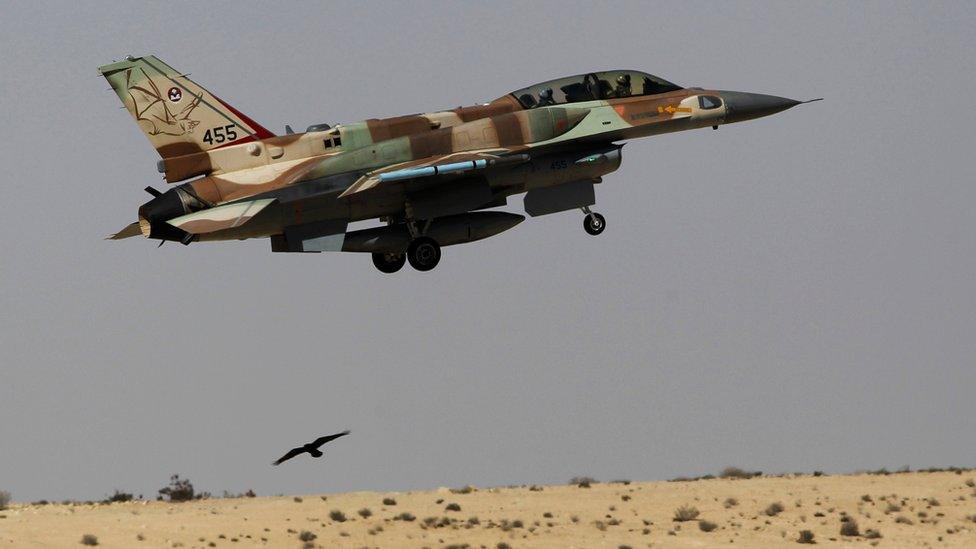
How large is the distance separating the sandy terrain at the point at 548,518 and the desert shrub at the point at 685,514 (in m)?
0.17

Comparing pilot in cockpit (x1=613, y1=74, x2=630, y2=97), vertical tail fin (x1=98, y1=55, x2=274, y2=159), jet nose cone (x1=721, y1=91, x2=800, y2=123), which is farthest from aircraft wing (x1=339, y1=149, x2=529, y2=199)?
jet nose cone (x1=721, y1=91, x2=800, y2=123)

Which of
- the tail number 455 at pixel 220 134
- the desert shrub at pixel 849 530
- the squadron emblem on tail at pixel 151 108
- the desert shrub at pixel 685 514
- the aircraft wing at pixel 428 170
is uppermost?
the squadron emblem on tail at pixel 151 108

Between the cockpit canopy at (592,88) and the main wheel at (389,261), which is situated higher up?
the cockpit canopy at (592,88)

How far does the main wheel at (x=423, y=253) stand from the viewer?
4597 centimetres

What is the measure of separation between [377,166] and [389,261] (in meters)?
3.55

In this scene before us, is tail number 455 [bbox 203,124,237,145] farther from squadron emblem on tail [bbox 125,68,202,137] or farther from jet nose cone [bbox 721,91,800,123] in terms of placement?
jet nose cone [bbox 721,91,800,123]

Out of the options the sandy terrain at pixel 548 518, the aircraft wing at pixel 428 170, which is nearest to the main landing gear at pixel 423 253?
the aircraft wing at pixel 428 170

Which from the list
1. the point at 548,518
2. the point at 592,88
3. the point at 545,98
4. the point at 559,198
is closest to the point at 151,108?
the point at 545,98

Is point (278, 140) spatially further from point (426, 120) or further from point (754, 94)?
point (754, 94)

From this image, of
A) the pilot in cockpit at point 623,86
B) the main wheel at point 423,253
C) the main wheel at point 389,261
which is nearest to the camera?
the main wheel at point 423,253

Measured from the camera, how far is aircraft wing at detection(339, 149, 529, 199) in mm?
44219

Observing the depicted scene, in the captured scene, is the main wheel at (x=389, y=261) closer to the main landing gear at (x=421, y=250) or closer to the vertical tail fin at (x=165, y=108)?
the main landing gear at (x=421, y=250)

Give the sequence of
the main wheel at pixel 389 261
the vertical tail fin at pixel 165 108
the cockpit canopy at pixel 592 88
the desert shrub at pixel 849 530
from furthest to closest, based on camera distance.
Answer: the main wheel at pixel 389 261
the desert shrub at pixel 849 530
the cockpit canopy at pixel 592 88
the vertical tail fin at pixel 165 108

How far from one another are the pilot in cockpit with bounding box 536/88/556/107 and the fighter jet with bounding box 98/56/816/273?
2cm
